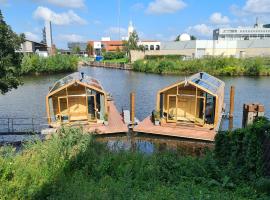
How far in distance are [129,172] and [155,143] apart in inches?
361

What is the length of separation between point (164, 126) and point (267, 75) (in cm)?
4556

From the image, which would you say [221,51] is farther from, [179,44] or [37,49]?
[37,49]

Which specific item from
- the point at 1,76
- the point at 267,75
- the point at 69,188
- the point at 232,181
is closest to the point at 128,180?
the point at 69,188

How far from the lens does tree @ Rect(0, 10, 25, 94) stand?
651 inches

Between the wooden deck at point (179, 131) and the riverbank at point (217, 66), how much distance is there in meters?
44.0

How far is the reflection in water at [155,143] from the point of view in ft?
59.2

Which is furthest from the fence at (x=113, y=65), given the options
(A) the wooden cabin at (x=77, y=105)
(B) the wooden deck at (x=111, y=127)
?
(A) the wooden cabin at (x=77, y=105)

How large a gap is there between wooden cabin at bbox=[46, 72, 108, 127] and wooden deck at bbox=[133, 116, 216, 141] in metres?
3.05

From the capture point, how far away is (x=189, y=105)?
20.9 m

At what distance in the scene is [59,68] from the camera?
72.1 m

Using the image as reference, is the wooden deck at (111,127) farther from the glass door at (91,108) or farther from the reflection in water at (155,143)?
the glass door at (91,108)

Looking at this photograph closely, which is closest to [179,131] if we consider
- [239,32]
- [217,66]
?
[217,66]

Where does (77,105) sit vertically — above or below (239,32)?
below

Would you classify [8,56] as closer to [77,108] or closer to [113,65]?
[77,108]
